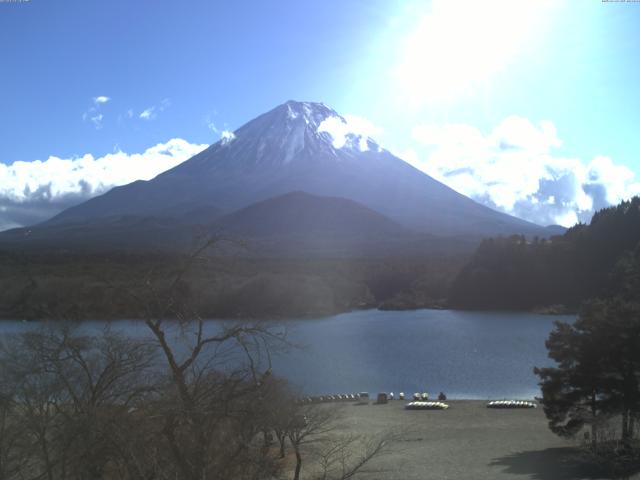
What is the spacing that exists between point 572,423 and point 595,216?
40.8 metres

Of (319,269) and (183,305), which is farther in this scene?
(319,269)

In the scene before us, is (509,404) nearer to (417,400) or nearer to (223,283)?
(417,400)

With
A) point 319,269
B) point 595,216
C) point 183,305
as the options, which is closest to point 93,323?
point 183,305

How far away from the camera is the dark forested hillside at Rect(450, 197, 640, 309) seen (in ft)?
142

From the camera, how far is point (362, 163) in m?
91.0

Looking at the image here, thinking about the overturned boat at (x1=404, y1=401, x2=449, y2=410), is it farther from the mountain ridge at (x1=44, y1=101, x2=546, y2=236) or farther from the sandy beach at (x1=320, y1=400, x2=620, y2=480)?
the mountain ridge at (x1=44, y1=101, x2=546, y2=236)

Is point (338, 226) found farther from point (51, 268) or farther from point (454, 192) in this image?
point (51, 268)

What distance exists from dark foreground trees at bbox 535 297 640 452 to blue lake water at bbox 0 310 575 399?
4.23 meters

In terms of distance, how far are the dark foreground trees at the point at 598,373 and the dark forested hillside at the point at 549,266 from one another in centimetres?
3480

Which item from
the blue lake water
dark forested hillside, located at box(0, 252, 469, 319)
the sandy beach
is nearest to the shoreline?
the sandy beach

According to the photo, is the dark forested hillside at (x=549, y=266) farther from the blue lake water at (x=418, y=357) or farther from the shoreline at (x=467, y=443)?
the shoreline at (x=467, y=443)

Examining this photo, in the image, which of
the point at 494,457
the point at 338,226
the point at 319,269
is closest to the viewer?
the point at 494,457

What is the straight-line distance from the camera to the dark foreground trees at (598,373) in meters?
9.20

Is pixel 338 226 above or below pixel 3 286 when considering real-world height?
above
